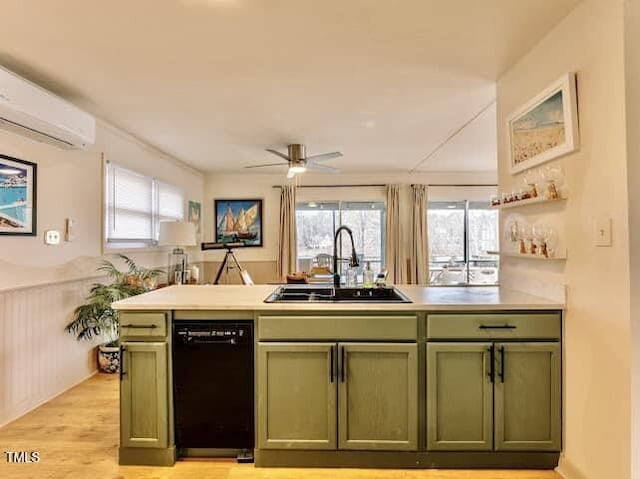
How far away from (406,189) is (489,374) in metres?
4.79

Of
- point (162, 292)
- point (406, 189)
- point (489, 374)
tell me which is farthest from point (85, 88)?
point (406, 189)

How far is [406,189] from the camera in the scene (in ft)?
21.3

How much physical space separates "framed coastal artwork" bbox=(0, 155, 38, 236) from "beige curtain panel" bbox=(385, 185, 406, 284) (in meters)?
4.81

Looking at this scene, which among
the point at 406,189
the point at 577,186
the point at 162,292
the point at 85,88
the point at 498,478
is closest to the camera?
the point at 577,186

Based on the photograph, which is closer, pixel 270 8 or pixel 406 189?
pixel 270 8

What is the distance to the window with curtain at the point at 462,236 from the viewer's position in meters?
6.55

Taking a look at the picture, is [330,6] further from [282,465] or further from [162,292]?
[282,465]

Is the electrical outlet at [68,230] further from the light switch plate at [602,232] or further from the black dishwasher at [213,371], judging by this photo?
the light switch plate at [602,232]

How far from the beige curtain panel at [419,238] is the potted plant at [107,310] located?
407 cm

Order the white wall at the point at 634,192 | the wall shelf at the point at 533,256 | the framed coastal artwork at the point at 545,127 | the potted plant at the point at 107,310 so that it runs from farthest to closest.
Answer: the potted plant at the point at 107,310
the wall shelf at the point at 533,256
the framed coastal artwork at the point at 545,127
the white wall at the point at 634,192

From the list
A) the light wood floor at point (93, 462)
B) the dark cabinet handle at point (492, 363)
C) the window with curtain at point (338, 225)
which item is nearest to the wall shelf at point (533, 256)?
the dark cabinet handle at point (492, 363)

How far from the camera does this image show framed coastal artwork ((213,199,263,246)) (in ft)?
21.5

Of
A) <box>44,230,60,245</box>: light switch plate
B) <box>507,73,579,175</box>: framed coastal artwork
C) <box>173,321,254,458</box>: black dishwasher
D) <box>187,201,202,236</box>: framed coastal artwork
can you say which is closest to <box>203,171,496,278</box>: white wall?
<box>187,201,202,236</box>: framed coastal artwork

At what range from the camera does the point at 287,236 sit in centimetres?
640
